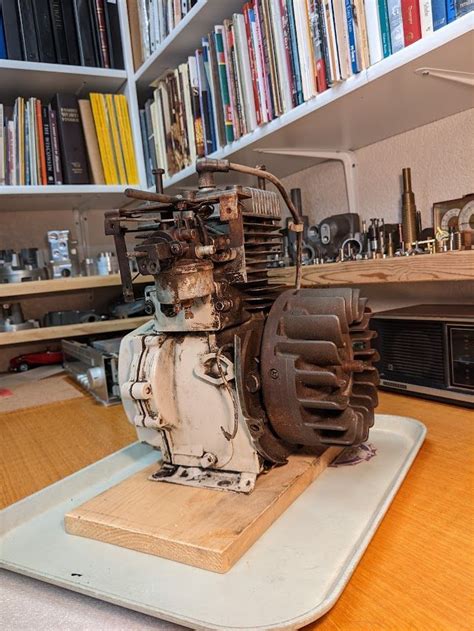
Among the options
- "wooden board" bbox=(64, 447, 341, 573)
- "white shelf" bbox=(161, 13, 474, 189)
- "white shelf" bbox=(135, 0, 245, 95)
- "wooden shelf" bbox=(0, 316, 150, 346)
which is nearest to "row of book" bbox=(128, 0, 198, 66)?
"white shelf" bbox=(135, 0, 245, 95)

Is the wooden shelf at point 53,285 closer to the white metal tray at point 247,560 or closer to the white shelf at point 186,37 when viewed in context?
the white shelf at point 186,37

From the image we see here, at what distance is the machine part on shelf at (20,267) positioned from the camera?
1569 millimetres

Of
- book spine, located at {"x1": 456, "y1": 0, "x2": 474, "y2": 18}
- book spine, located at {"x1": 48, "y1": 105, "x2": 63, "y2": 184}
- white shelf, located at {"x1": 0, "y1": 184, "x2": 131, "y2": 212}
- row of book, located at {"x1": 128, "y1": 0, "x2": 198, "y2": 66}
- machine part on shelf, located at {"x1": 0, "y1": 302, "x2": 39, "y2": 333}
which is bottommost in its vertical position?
machine part on shelf, located at {"x1": 0, "y1": 302, "x2": 39, "y2": 333}

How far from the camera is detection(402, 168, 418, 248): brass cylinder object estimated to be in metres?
1.16

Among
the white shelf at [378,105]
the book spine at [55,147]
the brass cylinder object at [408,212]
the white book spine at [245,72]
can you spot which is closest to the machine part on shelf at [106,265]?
the book spine at [55,147]

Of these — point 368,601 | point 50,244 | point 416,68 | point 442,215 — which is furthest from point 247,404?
point 50,244

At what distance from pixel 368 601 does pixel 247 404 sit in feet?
0.86

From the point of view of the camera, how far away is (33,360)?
187 cm

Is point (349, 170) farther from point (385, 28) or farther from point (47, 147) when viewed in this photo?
point (47, 147)

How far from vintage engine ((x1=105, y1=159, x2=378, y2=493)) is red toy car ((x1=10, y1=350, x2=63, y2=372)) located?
50.6 inches

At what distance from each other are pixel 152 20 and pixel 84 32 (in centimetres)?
26

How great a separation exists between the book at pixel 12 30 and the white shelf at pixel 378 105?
706 mm

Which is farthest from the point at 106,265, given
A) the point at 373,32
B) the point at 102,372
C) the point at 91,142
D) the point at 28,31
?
the point at 373,32

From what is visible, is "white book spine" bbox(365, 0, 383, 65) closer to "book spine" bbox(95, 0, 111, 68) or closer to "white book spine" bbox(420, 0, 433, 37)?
"white book spine" bbox(420, 0, 433, 37)
